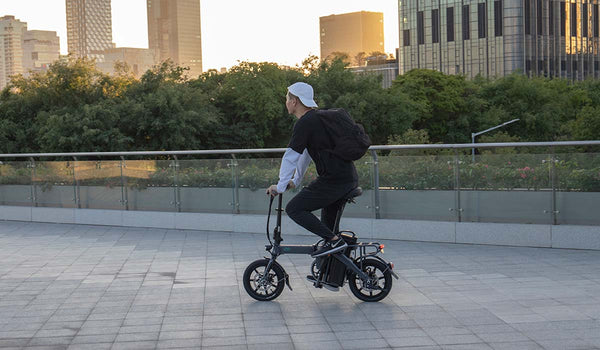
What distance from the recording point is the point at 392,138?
6525cm

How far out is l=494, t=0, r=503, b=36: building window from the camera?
104 metres

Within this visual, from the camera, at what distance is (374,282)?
6523 mm

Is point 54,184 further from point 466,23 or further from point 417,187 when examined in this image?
point 466,23

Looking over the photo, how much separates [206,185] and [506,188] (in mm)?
4761

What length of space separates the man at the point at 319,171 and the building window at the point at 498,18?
103050 mm

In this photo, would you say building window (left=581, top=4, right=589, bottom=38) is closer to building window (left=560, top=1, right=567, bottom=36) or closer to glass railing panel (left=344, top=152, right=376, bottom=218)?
building window (left=560, top=1, right=567, bottom=36)

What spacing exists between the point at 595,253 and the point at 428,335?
4.40 meters

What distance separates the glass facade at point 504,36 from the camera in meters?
104

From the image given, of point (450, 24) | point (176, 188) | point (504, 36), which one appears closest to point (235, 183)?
point (176, 188)

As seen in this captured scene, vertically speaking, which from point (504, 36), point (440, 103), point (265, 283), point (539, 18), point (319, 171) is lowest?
point (265, 283)

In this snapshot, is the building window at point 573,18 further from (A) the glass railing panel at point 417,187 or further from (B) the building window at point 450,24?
(A) the glass railing panel at point 417,187

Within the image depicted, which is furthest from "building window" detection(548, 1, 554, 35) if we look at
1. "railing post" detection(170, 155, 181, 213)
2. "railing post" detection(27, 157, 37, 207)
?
"railing post" detection(170, 155, 181, 213)

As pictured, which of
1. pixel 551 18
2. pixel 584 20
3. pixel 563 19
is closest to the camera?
pixel 551 18

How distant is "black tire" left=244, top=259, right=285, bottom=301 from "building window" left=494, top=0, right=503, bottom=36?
338ft
